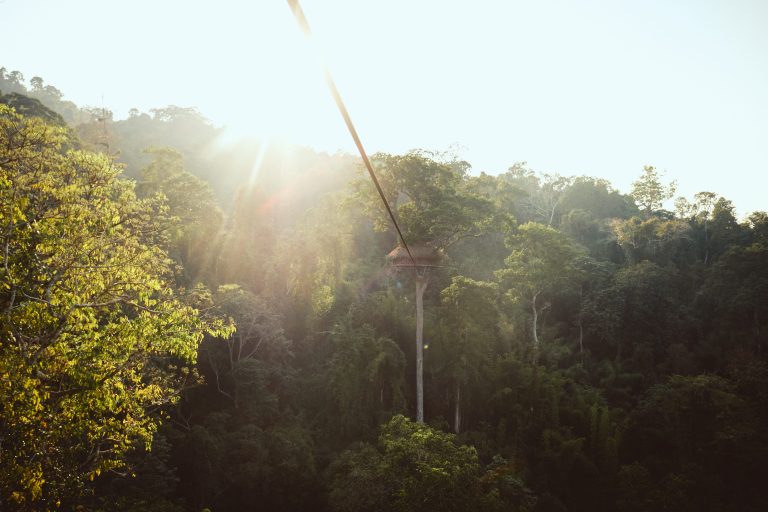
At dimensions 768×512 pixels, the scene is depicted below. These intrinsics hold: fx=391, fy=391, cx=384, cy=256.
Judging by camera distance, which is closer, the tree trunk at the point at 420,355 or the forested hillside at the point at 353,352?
the forested hillside at the point at 353,352

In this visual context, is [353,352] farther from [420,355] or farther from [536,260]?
[536,260]

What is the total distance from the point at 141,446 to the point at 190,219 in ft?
40.8

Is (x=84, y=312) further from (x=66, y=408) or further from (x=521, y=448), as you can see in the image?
(x=521, y=448)

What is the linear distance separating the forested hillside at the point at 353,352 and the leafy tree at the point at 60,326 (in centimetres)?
4

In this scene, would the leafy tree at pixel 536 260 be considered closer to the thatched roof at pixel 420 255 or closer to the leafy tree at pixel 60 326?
the thatched roof at pixel 420 255

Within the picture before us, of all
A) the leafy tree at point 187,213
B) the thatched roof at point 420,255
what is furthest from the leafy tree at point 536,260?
the leafy tree at point 187,213

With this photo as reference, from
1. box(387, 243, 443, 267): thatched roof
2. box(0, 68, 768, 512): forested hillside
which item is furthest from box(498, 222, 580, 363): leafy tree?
box(387, 243, 443, 267): thatched roof

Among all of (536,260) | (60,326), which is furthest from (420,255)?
(60,326)

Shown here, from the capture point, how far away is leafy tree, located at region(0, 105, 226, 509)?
441 centimetres

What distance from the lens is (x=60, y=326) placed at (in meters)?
4.79

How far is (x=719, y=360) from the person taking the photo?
20.9 metres

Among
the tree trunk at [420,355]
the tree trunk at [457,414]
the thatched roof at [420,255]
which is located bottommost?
the tree trunk at [457,414]

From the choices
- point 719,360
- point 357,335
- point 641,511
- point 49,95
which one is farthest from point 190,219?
point 49,95

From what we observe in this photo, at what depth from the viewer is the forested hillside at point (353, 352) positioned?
16.7 feet
